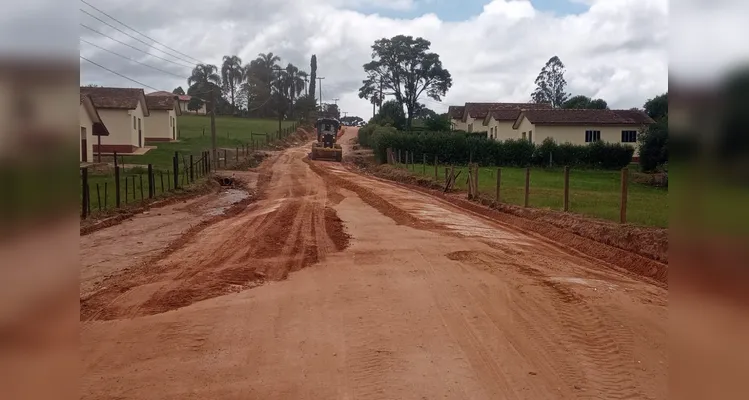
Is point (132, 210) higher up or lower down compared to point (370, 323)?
higher up

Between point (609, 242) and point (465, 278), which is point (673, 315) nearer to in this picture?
point (465, 278)

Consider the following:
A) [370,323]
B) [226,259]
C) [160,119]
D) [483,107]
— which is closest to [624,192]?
[226,259]

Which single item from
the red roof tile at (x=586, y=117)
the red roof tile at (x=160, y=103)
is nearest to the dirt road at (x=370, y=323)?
the red roof tile at (x=586, y=117)

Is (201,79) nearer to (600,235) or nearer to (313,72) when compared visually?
(313,72)

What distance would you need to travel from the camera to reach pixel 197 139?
57.8m

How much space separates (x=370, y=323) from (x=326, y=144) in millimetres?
46589

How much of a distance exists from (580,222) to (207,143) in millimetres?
44264

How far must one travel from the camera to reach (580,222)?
50.4ft

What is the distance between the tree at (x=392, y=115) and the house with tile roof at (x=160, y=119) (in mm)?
23502

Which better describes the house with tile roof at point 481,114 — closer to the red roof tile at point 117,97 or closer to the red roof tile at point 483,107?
the red roof tile at point 483,107

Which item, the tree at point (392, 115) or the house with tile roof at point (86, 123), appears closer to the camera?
the house with tile roof at point (86, 123)

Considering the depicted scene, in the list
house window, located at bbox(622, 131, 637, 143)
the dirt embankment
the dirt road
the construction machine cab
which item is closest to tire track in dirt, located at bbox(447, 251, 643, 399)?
the dirt road

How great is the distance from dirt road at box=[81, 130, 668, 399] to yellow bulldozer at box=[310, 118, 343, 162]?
37.2 m

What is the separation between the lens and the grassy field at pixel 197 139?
1558 inches
